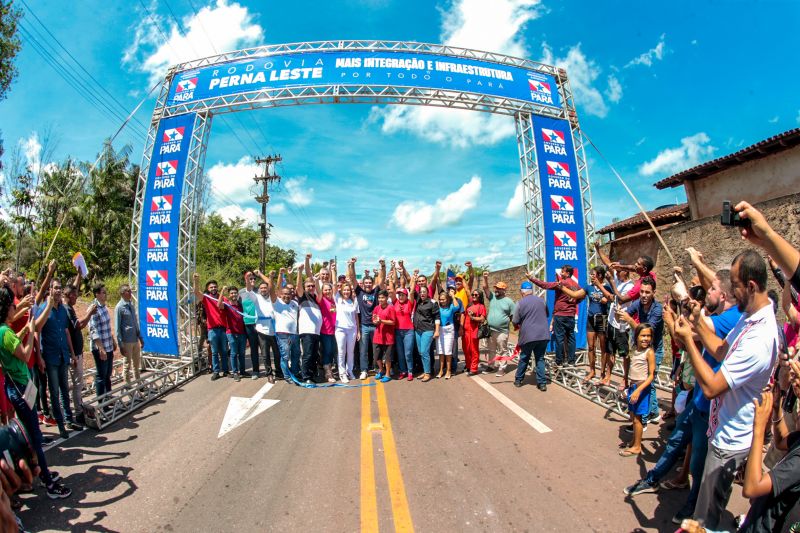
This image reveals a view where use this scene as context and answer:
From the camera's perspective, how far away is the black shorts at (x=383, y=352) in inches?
318

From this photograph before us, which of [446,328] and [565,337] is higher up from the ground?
[446,328]

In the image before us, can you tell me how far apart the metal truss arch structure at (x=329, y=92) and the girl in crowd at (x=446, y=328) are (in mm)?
2727

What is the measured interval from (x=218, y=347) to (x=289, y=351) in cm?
158

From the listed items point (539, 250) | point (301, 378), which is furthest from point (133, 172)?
point (539, 250)

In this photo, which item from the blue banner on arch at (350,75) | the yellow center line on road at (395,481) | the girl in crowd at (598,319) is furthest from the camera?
the blue banner on arch at (350,75)

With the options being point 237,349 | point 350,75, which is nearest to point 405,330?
point 237,349

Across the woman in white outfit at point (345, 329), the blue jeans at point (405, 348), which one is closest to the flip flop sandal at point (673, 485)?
the blue jeans at point (405, 348)

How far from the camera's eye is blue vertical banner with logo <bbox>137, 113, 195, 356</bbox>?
870 cm

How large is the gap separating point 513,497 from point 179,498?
2965 mm

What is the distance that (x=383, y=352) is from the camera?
8500 mm

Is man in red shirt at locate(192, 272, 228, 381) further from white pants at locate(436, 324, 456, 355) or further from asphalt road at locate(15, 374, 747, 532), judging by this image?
white pants at locate(436, 324, 456, 355)

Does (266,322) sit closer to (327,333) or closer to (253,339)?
(253,339)

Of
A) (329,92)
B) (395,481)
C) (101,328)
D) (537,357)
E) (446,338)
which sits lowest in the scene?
(395,481)

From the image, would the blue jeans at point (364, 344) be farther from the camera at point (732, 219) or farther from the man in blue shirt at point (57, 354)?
the camera at point (732, 219)
